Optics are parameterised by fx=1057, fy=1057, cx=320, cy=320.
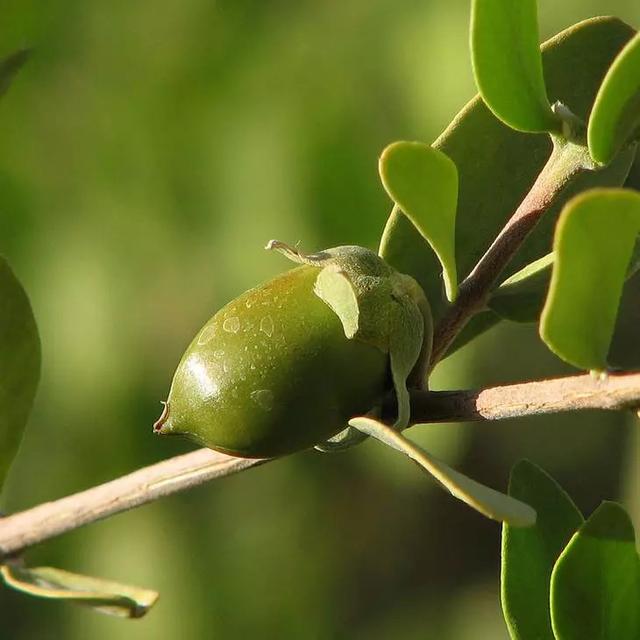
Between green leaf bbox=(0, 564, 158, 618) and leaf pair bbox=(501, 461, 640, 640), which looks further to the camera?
green leaf bbox=(0, 564, 158, 618)

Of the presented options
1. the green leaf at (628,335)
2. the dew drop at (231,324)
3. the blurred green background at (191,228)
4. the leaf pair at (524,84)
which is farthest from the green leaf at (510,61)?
the green leaf at (628,335)

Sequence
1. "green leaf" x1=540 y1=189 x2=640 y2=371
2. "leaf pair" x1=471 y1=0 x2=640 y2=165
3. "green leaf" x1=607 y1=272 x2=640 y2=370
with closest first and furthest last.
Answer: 1. "green leaf" x1=540 y1=189 x2=640 y2=371
2. "leaf pair" x1=471 y1=0 x2=640 y2=165
3. "green leaf" x1=607 y1=272 x2=640 y2=370

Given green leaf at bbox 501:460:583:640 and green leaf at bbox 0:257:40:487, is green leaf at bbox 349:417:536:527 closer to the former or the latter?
green leaf at bbox 501:460:583:640

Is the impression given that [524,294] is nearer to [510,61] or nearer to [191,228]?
[510,61]

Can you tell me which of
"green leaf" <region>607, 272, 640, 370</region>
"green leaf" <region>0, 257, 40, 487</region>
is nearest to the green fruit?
"green leaf" <region>0, 257, 40, 487</region>

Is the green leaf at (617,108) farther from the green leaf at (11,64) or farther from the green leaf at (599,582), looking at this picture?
the green leaf at (11,64)

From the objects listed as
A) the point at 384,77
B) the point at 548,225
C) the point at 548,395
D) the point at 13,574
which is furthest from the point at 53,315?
the point at 548,395
